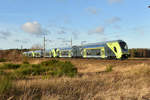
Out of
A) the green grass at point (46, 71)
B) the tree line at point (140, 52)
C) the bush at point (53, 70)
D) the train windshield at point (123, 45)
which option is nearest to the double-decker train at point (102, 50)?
the train windshield at point (123, 45)

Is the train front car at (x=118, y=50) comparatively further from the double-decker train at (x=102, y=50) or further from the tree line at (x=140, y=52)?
the tree line at (x=140, y=52)

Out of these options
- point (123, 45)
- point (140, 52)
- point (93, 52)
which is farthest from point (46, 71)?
point (140, 52)

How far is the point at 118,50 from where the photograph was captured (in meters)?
26.1

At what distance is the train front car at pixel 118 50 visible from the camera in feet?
85.0

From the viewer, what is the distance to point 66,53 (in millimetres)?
43438

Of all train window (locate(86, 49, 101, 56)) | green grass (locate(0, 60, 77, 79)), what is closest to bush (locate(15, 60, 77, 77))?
green grass (locate(0, 60, 77, 79))

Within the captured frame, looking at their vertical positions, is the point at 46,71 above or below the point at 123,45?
below

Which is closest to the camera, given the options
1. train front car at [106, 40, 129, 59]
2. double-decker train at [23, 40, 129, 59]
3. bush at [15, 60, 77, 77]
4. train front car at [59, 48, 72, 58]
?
bush at [15, 60, 77, 77]

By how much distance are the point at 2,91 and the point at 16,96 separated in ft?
1.34

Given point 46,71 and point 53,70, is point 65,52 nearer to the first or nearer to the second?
point 53,70

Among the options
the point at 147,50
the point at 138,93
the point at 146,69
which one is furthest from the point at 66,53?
the point at 147,50

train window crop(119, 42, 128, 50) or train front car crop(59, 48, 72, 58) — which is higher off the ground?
train window crop(119, 42, 128, 50)

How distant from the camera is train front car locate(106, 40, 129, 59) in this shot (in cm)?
2591

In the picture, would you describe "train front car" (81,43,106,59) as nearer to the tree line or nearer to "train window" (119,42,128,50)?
"train window" (119,42,128,50)
